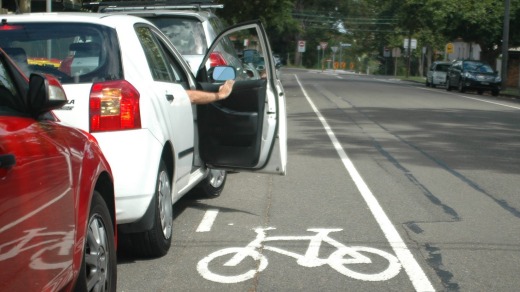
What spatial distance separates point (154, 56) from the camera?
7.46 m

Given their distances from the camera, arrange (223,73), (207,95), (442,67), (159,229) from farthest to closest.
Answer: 1. (442,67)
2. (223,73)
3. (207,95)
4. (159,229)

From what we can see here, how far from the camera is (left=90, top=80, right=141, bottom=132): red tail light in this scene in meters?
6.16

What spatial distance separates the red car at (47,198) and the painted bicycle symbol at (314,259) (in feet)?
4.86

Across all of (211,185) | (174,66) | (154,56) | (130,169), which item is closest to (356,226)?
(211,185)

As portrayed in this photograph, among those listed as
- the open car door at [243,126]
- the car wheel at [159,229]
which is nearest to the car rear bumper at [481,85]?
the open car door at [243,126]

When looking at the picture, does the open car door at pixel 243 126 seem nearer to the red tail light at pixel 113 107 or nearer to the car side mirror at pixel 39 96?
the red tail light at pixel 113 107

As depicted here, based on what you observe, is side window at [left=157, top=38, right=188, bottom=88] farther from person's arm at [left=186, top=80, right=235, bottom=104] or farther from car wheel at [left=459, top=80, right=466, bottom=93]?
car wheel at [left=459, top=80, right=466, bottom=93]

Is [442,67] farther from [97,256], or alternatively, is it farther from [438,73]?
[97,256]

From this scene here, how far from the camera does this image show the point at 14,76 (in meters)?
4.42

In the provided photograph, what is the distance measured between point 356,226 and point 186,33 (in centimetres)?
572

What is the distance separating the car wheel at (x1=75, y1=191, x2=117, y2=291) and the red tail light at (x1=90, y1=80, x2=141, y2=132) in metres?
1.07

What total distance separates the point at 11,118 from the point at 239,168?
4.35 metres

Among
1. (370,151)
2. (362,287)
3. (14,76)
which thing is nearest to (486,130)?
(370,151)

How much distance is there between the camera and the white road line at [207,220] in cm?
813
